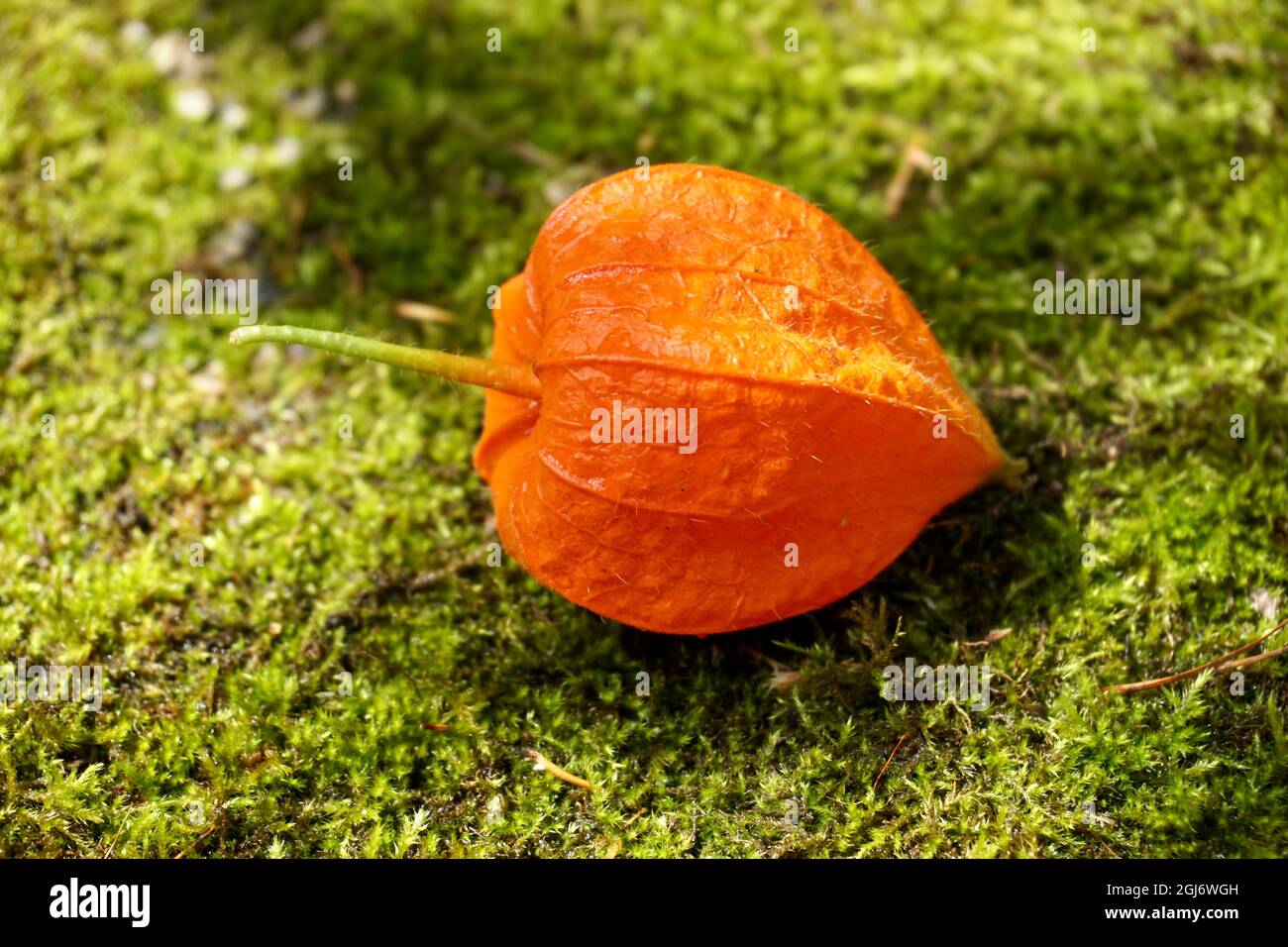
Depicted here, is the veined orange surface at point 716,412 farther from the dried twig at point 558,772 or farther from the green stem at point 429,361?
the dried twig at point 558,772

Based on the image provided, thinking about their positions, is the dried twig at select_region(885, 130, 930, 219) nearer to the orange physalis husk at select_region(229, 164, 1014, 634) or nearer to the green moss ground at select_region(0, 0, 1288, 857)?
the green moss ground at select_region(0, 0, 1288, 857)

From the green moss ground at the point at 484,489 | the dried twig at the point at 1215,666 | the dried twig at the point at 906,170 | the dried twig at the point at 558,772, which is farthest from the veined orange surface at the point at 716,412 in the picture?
the dried twig at the point at 906,170

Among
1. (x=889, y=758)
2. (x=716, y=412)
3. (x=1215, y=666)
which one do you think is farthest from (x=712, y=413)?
(x=1215, y=666)

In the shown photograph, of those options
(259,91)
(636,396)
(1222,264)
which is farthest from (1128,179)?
(259,91)

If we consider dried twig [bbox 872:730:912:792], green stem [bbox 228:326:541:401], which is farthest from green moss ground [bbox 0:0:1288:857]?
green stem [bbox 228:326:541:401]

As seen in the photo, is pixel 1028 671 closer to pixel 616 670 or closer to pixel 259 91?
pixel 616 670
